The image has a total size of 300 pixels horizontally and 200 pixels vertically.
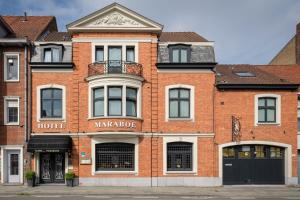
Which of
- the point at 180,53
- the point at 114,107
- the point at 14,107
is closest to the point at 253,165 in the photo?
the point at 180,53

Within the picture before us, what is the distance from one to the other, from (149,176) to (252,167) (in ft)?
22.2

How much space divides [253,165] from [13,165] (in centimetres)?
1561

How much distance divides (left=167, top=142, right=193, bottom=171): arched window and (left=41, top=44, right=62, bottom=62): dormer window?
364 inches

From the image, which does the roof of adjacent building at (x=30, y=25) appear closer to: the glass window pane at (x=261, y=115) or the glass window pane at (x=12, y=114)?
the glass window pane at (x=12, y=114)

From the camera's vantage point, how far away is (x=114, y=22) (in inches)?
879

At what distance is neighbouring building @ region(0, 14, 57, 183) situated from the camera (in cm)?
2212

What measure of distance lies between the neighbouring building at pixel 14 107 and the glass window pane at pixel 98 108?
4.40 metres

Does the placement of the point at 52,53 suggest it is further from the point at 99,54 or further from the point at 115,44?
the point at 115,44

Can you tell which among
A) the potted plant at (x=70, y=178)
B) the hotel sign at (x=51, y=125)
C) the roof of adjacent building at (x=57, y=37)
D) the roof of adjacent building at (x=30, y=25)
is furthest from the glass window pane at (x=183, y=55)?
the roof of adjacent building at (x=30, y=25)

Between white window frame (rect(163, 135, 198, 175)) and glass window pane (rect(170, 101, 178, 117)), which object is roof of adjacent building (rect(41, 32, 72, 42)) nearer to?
glass window pane (rect(170, 101, 178, 117))

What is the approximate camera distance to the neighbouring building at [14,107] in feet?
72.6

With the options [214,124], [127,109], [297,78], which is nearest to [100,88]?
[127,109]

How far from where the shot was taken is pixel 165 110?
22234mm

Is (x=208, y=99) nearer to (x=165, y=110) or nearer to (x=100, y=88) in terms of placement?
(x=165, y=110)
